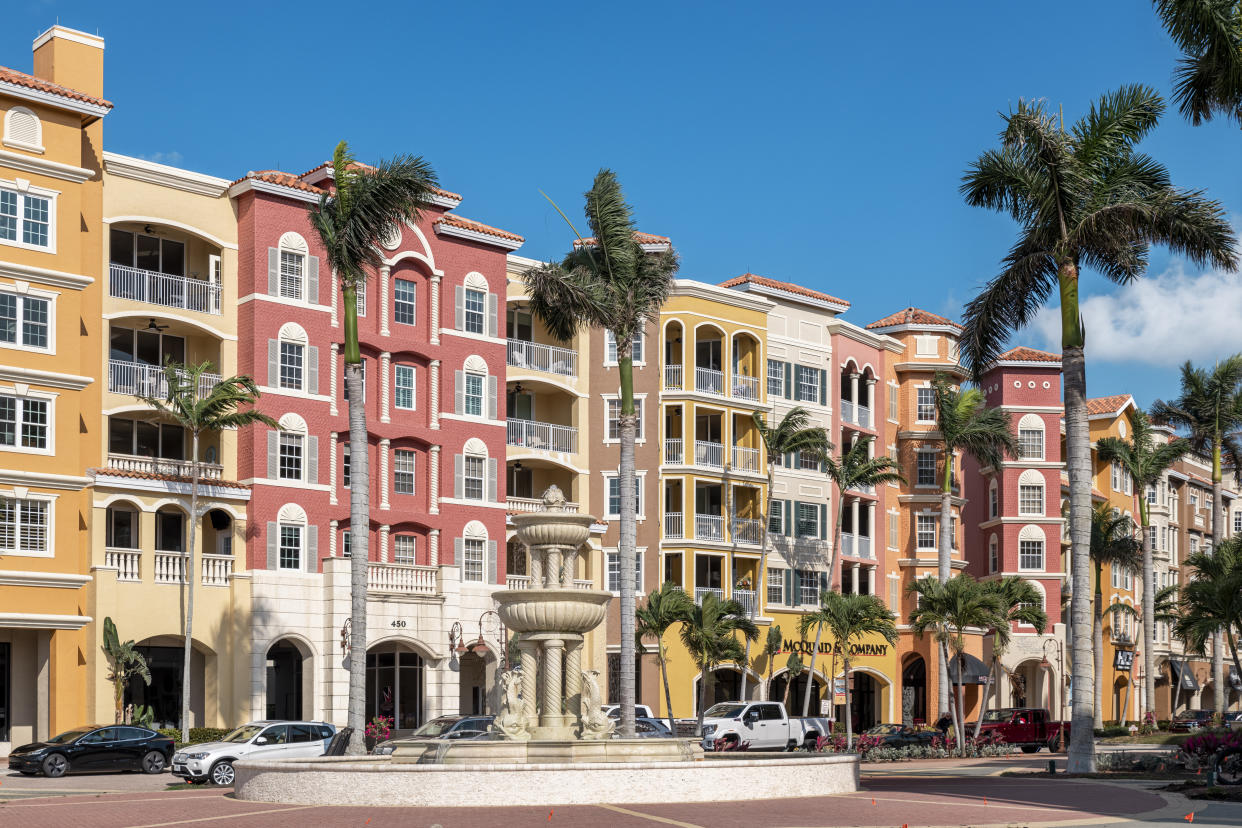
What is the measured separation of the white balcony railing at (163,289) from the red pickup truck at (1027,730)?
98.0 feet

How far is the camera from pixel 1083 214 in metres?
36.1

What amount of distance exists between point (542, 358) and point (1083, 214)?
2865 cm

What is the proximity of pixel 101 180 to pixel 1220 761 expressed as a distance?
3563 centimetres

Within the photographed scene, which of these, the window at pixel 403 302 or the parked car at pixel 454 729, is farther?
the window at pixel 403 302

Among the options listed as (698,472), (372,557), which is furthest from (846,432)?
(372,557)

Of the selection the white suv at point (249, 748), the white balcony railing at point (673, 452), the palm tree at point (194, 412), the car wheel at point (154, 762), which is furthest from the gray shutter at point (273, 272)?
the white balcony railing at point (673, 452)

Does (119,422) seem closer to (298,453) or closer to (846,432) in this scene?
(298,453)

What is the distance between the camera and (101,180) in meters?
48.3

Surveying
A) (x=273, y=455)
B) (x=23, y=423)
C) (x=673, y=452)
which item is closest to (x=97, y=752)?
(x=23, y=423)

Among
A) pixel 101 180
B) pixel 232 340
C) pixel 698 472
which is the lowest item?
pixel 698 472

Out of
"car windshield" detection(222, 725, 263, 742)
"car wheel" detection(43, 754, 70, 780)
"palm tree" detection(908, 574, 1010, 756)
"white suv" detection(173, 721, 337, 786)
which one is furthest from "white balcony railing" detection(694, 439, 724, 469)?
"car wheel" detection(43, 754, 70, 780)

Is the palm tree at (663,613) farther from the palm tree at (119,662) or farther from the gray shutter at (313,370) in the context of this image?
the palm tree at (119,662)

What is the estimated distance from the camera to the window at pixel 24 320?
148 ft

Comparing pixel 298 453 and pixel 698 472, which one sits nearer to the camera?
pixel 298 453
